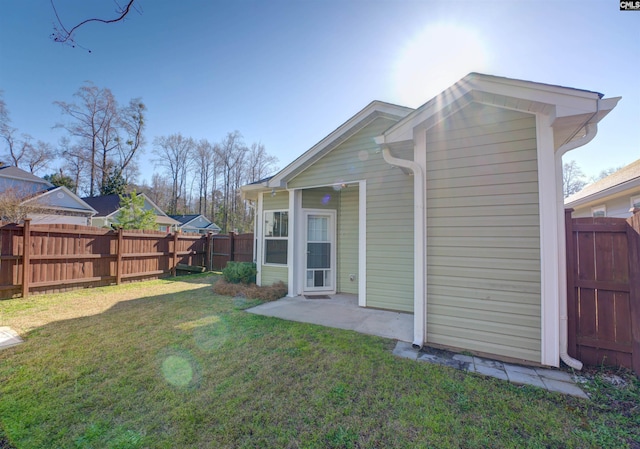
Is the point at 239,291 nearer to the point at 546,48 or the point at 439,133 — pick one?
the point at 439,133

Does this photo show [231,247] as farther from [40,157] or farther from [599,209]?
[40,157]

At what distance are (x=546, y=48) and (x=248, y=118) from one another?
10.1m

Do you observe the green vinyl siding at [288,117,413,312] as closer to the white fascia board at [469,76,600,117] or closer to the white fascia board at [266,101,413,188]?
the white fascia board at [266,101,413,188]

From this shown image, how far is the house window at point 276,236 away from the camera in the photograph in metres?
6.96

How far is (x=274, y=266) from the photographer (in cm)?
709

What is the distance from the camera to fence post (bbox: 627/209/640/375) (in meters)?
2.72

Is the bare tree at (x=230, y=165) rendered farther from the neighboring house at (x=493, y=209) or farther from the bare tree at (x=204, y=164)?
the neighboring house at (x=493, y=209)

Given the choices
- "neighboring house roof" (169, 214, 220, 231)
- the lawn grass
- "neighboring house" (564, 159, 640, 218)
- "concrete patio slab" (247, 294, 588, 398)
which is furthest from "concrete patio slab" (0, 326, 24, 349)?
"neighboring house roof" (169, 214, 220, 231)

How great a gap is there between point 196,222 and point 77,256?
64.2 feet

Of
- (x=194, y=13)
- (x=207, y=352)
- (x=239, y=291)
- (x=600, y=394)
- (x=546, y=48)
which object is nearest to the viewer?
(x=600, y=394)

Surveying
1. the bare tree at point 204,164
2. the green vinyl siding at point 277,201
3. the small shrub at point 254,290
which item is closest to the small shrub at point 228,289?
the small shrub at point 254,290

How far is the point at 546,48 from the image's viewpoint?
4.36m

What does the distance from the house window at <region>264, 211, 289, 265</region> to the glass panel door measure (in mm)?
699

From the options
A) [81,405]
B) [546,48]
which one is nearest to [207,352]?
[81,405]
